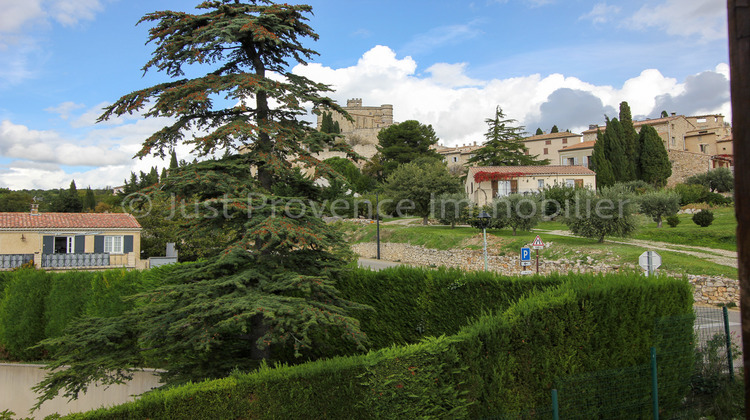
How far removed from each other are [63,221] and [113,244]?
2914 mm

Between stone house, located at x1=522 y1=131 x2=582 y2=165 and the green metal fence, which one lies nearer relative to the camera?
the green metal fence

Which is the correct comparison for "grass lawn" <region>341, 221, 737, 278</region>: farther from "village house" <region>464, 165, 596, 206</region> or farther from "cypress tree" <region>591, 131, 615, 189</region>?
"cypress tree" <region>591, 131, 615, 189</region>

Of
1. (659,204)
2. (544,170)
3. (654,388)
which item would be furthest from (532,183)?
(654,388)

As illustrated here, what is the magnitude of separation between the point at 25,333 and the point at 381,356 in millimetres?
17039

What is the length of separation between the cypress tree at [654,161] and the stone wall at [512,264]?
33527 mm

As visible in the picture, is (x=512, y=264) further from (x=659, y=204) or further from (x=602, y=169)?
(x=602, y=169)

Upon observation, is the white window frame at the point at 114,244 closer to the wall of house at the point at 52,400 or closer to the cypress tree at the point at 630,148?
the wall of house at the point at 52,400

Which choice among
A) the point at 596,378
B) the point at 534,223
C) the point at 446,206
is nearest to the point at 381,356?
the point at 596,378

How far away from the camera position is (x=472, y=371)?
21.3ft

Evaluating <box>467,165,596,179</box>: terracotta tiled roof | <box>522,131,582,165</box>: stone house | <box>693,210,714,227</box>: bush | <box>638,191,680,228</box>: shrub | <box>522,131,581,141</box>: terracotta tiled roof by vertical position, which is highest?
<box>522,131,581,141</box>: terracotta tiled roof

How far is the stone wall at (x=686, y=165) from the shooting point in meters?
59.8

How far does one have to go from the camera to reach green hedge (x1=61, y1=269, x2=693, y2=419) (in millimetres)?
5988

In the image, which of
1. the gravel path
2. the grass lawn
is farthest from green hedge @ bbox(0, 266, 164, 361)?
the gravel path

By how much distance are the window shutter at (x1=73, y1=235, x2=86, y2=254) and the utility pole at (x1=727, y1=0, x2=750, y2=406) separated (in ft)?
104
